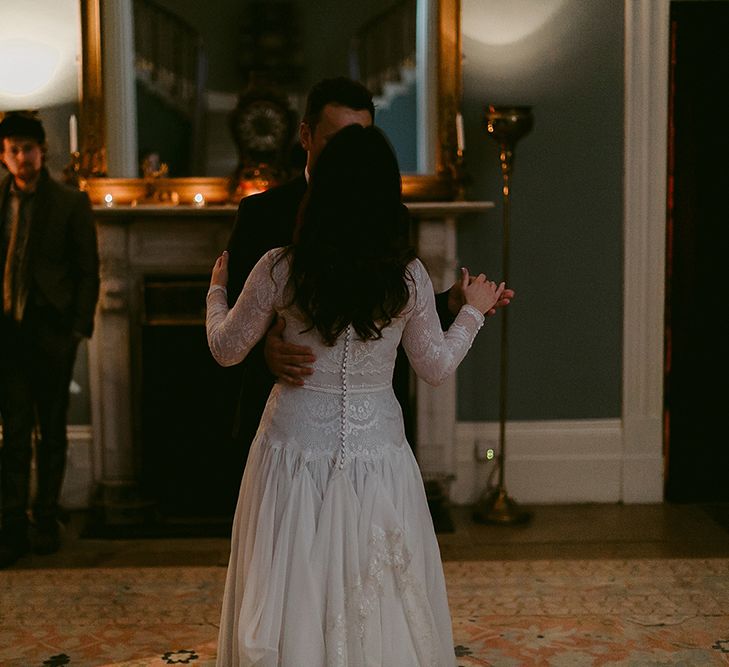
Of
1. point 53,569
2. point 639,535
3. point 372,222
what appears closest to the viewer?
point 372,222

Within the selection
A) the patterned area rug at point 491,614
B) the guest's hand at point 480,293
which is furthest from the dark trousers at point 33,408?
the guest's hand at point 480,293

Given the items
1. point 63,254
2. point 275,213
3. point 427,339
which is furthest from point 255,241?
point 63,254

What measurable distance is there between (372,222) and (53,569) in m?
2.39

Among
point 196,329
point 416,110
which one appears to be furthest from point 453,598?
point 416,110

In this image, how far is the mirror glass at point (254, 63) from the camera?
4484 millimetres

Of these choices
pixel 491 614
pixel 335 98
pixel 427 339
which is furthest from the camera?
pixel 491 614

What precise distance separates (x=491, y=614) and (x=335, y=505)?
54.1 inches

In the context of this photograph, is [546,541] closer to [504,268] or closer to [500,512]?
[500,512]

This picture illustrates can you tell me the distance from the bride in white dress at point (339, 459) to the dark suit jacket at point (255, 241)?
43 cm

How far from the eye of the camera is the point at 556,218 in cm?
463

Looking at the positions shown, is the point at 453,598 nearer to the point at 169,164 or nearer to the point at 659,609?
the point at 659,609

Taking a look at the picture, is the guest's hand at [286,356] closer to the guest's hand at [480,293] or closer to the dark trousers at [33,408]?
the guest's hand at [480,293]

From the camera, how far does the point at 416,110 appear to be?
454 centimetres

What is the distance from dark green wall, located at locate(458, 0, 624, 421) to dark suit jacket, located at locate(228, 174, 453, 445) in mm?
1986
